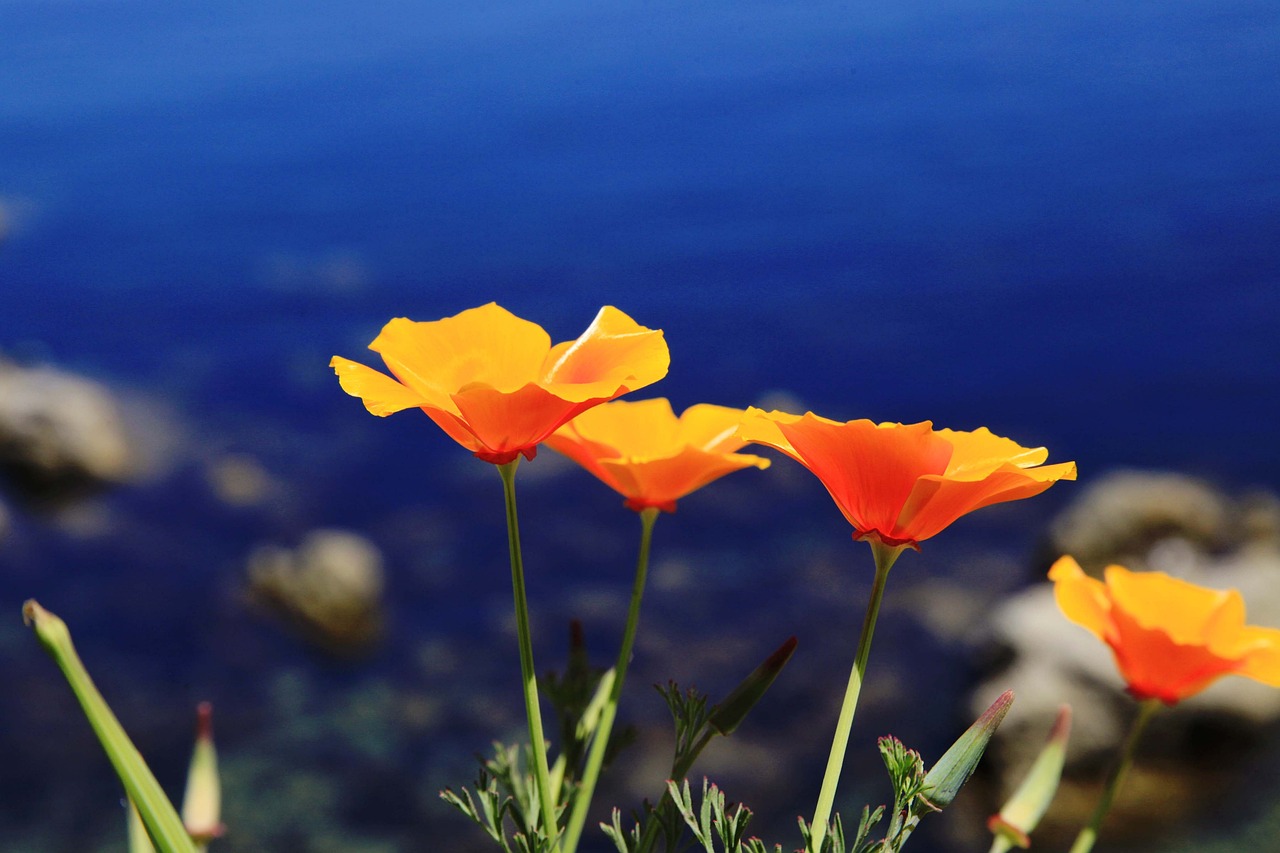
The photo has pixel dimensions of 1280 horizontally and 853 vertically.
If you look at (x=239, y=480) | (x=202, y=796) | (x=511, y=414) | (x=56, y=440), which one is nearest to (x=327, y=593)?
(x=239, y=480)

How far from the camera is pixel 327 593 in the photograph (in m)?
3.05

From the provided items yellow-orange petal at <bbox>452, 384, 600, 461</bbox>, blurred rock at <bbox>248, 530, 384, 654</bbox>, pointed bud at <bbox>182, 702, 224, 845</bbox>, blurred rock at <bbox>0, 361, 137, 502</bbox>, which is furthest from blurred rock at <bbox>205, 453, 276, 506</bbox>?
yellow-orange petal at <bbox>452, 384, 600, 461</bbox>

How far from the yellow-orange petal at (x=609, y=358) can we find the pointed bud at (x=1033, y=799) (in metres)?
0.17

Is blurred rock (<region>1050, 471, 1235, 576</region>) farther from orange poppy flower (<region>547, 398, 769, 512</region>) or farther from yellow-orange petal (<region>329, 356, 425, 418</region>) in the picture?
yellow-orange petal (<region>329, 356, 425, 418</region>)

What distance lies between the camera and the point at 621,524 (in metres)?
3.50

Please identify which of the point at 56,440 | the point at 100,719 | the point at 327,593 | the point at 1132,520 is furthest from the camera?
the point at 56,440

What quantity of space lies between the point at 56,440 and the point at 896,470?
11.8ft

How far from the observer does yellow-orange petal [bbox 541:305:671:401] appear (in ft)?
1.14

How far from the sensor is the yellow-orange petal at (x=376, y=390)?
0.34m

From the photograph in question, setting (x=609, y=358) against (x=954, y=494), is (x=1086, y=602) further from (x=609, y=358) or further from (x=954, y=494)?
(x=609, y=358)

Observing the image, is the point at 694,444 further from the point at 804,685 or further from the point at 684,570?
the point at 684,570

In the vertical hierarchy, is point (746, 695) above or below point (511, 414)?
below

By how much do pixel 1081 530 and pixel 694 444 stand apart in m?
2.66

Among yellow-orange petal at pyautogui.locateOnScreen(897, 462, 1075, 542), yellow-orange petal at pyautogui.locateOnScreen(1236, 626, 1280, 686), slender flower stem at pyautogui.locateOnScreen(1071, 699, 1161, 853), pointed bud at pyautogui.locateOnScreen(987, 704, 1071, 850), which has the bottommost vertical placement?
pointed bud at pyautogui.locateOnScreen(987, 704, 1071, 850)
